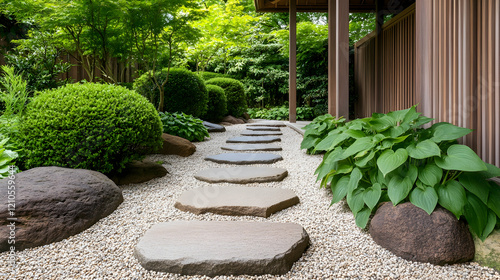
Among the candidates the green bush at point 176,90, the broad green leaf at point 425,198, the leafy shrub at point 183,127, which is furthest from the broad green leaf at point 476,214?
the green bush at point 176,90

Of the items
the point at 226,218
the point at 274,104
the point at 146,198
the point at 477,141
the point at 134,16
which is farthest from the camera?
the point at 274,104

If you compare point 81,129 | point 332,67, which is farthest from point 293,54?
point 81,129

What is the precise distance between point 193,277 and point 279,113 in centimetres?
839

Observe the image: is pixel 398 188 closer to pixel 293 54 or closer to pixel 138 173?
pixel 138 173

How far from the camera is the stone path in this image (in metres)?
1.54

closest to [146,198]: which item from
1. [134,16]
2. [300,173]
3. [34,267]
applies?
[34,267]

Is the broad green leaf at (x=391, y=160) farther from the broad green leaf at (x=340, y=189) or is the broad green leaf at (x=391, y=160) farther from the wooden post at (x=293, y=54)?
the wooden post at (x=293, y=54)

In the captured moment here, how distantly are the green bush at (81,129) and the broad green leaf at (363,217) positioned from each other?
191cm

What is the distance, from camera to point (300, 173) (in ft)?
10.5

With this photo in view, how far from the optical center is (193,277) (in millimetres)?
1524

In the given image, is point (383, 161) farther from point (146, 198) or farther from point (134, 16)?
point (134, 16)

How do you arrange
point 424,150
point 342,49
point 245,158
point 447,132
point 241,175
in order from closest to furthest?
1. point 424,150
2. point 447,132
3. point 241,175
4. point 342,49
5. point 245,158

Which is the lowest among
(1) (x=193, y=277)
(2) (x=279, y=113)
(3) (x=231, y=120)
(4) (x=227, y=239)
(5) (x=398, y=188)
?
(1) (x=193, y=277)

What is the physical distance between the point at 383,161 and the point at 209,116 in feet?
19.7
